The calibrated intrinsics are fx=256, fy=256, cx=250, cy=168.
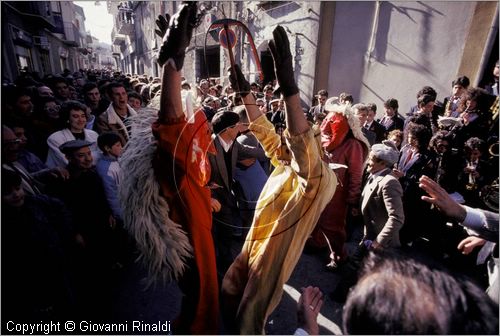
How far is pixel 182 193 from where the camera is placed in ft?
5.36

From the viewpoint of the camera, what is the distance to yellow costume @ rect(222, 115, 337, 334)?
1.39 meters

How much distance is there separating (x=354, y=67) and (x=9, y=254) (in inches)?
349

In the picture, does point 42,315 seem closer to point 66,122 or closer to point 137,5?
point 66,122

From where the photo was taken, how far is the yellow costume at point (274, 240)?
4.55 feet

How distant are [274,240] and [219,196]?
1340 millimetres

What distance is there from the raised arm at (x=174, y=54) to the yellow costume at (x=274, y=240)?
1.87ft

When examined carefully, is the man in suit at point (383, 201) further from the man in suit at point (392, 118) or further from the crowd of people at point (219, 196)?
the man in suit at point (392, 118)

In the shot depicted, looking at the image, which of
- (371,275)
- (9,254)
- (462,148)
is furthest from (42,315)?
(462,148)

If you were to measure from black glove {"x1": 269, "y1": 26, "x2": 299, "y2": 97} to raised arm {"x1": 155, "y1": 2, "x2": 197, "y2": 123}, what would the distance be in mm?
414

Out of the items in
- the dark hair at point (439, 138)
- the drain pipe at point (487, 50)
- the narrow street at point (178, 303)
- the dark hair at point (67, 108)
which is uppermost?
the drain pipe at point (487, 50)

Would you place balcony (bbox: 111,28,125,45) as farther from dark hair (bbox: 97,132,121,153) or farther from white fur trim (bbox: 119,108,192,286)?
white fur trim (bbox: 119,108,192,286)

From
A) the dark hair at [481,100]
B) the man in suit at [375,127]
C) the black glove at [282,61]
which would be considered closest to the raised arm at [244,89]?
the black glove at [282,61]

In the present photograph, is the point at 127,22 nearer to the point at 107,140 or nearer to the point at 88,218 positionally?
the point at 107,140

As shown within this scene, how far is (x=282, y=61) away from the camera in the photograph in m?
1.11
